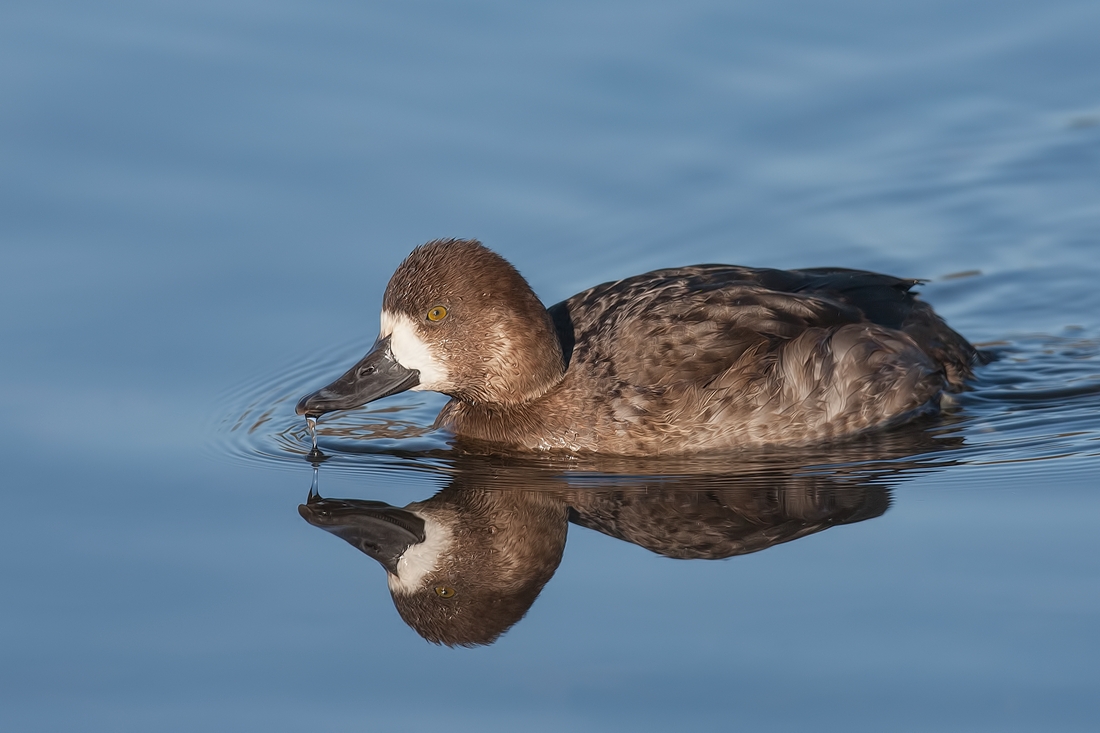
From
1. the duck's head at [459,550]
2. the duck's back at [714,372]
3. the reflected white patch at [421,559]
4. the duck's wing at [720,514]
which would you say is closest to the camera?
the duck's head at [459,550]

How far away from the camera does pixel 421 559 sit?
768 cm

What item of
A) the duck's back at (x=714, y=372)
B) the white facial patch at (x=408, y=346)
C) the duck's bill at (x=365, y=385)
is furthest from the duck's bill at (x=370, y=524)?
the duck's back at (x=714, y=372)

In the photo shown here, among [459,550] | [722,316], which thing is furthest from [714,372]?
[459,550]

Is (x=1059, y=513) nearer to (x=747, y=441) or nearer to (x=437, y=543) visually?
(x=747, y=441)

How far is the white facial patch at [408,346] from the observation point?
355 inches

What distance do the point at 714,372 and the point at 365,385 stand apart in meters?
2.03

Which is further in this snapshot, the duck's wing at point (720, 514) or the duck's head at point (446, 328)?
the duck's head at point (446, 328)

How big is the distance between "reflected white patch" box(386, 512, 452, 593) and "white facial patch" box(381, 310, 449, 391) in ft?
4.04

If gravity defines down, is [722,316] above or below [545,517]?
above

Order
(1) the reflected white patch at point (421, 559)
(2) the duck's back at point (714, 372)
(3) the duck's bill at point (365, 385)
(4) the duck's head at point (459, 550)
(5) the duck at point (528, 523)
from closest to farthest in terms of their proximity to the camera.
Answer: (4) the duck's head at point (459, 550)
(5) the duck at point (528, 523)
(1) the reflected white patch at point (421, 559)
(3) the duck's bill at point (365, 385)
(2) the duck's back at point (714, 372)

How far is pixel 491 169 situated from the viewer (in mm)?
11680

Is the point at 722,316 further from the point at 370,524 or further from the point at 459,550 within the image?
the point at 370,524

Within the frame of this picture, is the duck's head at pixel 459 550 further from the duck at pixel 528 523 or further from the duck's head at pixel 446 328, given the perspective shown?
the duck's head at pixel 446 328

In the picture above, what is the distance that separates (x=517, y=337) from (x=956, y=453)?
259 centimetres
